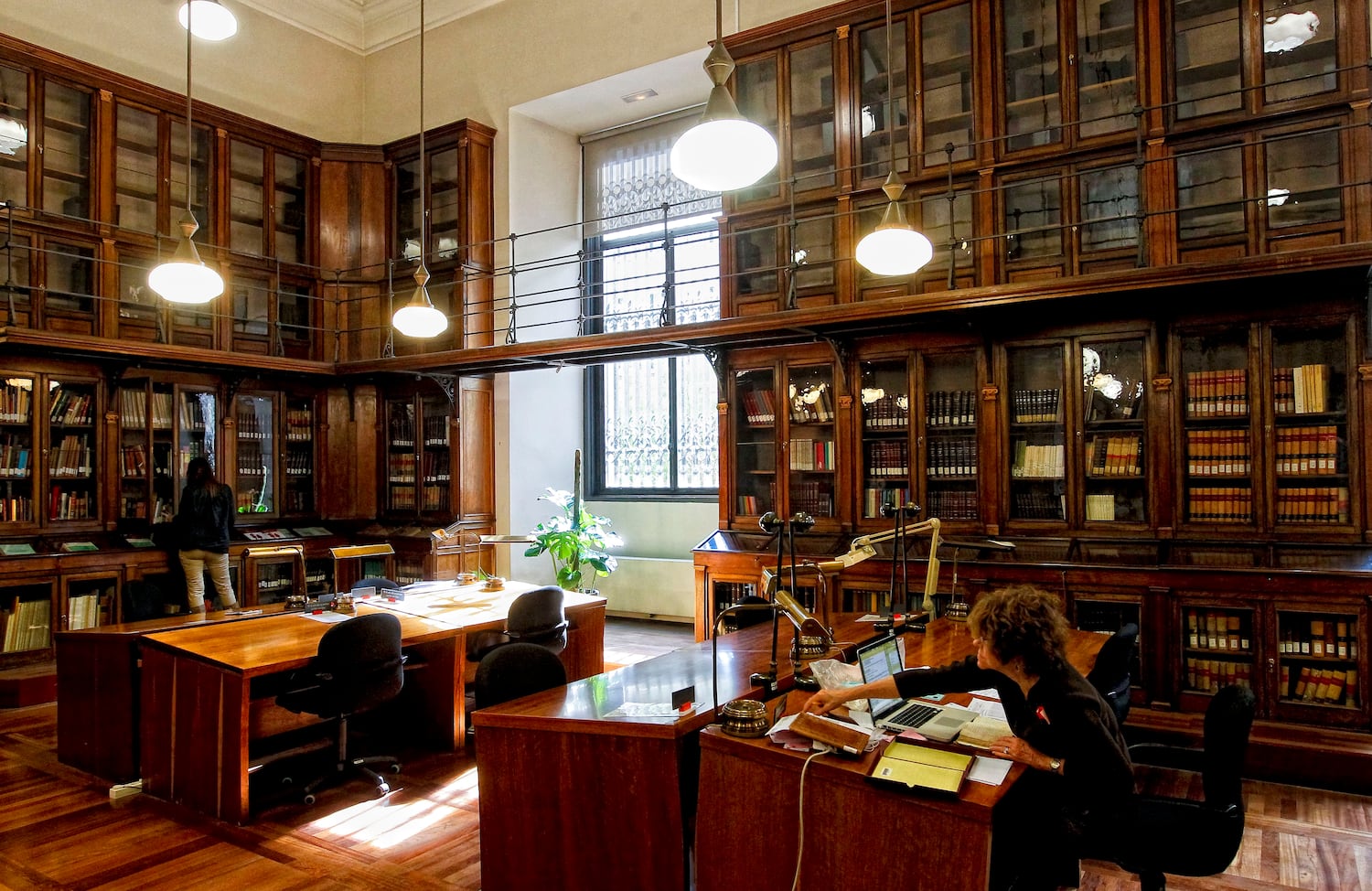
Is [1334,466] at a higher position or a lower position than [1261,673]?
higher

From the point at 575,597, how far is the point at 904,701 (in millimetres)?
3330

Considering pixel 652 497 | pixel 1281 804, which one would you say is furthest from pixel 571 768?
pixel 652 497

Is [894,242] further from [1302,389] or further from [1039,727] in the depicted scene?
[1302,389]

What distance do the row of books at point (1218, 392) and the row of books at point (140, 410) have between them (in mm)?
7750

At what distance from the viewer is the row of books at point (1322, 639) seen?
4.32 m

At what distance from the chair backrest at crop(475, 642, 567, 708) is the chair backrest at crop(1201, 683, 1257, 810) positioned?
2179mm

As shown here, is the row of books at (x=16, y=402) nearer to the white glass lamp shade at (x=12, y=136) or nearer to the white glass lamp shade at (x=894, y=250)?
the white glass lamp shade at (x=12, y=136)

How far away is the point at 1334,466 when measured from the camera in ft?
15.2

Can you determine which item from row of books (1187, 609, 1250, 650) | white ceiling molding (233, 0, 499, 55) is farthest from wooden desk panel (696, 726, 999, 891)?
white ceiling molding (233, 0, 499, 55)

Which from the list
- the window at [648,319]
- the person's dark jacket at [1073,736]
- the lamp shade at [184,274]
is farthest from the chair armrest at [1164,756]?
the window at [648,319]

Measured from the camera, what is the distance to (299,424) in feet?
27.2

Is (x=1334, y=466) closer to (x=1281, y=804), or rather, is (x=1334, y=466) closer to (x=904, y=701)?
(x=1281, y=804)

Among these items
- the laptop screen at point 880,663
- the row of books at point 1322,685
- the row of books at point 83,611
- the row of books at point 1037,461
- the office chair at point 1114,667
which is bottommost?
the row of books at point 1322,685

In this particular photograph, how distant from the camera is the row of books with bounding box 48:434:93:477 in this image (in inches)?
260
